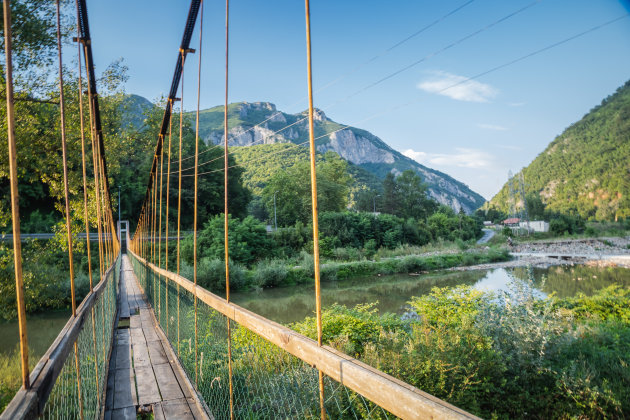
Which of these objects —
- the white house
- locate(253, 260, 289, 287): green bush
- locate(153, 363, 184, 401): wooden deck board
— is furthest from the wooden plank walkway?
the white house

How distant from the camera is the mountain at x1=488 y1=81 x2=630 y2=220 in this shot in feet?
37.8

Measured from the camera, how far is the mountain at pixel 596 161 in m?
11.5

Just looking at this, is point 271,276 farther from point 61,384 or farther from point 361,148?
point 361,148

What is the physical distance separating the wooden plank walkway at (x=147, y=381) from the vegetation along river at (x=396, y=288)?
24.6ft

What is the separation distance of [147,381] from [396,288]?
50.6 ft

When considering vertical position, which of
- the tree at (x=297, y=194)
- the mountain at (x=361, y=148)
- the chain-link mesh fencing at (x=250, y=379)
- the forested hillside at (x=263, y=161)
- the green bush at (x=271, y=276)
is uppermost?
the mountain at (x=361, y=148)

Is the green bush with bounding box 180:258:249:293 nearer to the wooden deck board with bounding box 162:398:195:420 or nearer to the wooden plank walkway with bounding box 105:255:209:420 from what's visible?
the wooden plank walkway with bounding box 105:255:209:420

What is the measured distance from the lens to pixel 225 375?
2.41m

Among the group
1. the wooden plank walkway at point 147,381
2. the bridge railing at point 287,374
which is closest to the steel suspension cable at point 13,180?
the bridge railing at point 287,374

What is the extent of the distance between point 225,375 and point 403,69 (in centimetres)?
298

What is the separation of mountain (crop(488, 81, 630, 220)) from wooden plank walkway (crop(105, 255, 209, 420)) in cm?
1062

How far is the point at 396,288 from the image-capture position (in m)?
17.5

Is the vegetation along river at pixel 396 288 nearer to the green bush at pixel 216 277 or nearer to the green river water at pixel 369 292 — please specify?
the green river water at pixel 369 292

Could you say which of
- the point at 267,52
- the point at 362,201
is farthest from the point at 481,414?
the point at 362,201
